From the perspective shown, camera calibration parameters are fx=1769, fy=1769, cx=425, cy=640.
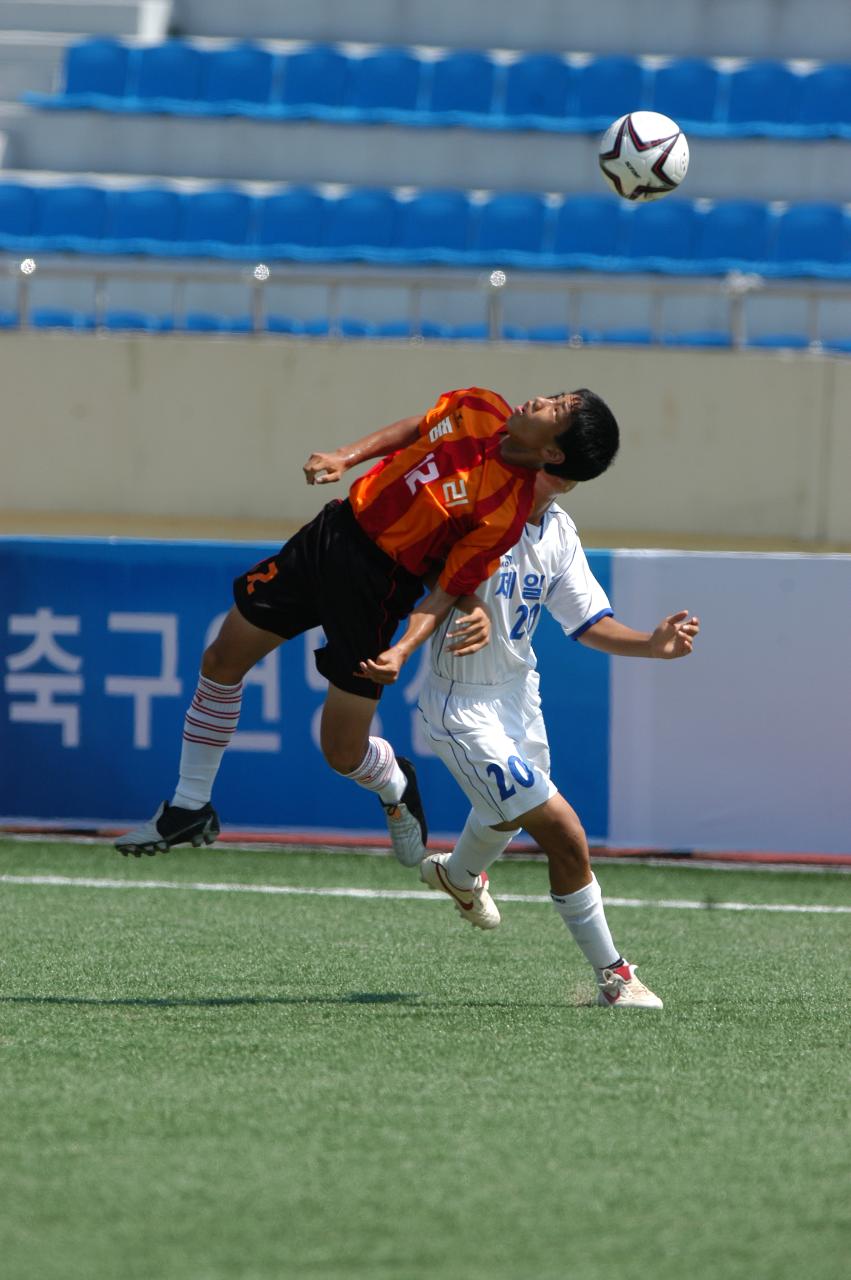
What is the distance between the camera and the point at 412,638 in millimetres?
5004

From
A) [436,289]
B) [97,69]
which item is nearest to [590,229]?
[436,289]

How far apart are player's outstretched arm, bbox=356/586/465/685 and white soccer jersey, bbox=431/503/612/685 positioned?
0.31ft

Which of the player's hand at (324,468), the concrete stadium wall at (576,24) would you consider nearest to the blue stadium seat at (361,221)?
the concrete stadium wall at (576,24)

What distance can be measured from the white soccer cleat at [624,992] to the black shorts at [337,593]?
1173 millimetres

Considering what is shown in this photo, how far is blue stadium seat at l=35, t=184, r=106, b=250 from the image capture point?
14922mm

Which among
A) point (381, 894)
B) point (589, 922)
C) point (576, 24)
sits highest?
point (576, 24)

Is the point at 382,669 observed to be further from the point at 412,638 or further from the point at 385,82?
the point at 385,82

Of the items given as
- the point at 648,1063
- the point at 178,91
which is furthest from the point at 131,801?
the point at 178,91

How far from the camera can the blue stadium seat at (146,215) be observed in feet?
48.9

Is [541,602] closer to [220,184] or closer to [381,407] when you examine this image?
[381,407]

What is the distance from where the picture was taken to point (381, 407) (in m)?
12.4

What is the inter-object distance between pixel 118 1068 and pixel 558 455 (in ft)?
6.93

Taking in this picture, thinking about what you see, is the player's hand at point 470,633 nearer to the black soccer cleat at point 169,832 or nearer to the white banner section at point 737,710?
the black soccer cleat at point 169,832

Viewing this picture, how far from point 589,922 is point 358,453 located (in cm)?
160
